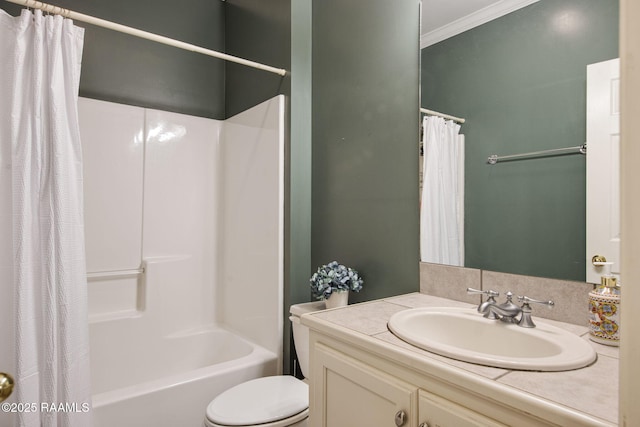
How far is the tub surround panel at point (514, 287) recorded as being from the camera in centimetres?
105

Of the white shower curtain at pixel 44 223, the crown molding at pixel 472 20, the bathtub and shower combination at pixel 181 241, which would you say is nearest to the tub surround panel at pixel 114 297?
the bathtub and shower combination at pixel 181 241

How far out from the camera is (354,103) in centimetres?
179

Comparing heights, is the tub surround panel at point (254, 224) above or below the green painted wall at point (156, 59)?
below

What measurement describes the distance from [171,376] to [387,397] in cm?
112

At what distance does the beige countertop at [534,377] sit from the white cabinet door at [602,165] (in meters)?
0.22

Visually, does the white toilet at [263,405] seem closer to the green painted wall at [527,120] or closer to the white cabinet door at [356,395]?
the white cabinet door at [356,395]

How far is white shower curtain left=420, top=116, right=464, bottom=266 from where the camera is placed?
54.4 inches

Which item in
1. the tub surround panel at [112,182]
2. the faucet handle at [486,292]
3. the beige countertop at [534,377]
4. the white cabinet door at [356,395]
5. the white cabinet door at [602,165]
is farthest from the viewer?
the tub surround panel at [112,182]

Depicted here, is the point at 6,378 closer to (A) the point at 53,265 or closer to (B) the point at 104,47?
(A) the point at 53,265

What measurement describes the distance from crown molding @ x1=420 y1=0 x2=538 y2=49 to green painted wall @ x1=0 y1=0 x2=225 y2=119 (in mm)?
1622

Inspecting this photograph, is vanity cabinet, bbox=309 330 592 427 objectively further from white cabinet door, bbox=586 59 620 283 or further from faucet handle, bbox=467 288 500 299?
white cabinet door, bbox=586 59 620 283

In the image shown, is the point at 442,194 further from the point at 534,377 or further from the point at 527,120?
the point at 534,377

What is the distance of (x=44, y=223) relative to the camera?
147 cm

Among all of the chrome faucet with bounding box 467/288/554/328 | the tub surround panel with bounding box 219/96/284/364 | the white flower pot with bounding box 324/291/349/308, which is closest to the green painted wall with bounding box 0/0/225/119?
the tub surround panel with bounding box 219/96/284/364
